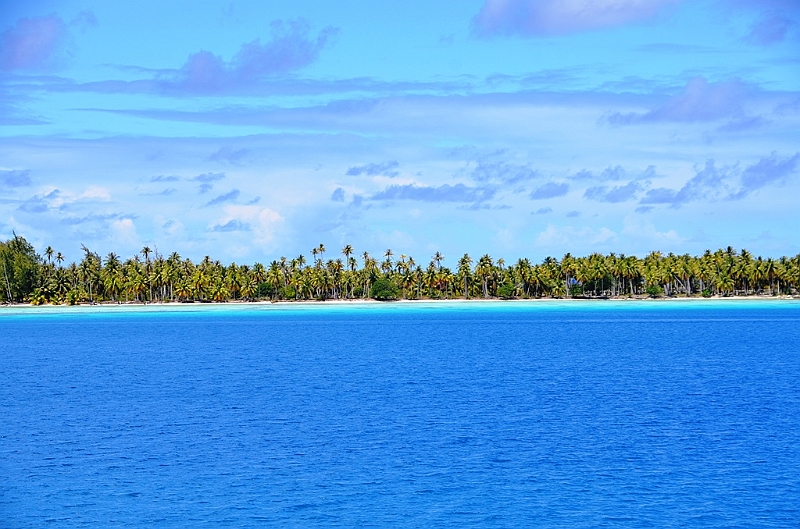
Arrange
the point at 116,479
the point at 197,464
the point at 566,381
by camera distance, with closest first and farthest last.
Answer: the point at 116,479 < the point at 197,464 < the point at 566,381

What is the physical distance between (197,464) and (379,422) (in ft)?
37.0

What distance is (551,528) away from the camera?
87.9 ft

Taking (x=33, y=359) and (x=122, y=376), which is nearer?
(x=122, y=376)

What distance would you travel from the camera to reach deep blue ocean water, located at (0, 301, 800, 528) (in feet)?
94.2

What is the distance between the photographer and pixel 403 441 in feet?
127

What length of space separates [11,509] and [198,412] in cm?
1892

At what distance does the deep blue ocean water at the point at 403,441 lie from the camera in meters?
28.7

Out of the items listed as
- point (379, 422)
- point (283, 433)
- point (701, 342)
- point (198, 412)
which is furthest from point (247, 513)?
point (701, 342)

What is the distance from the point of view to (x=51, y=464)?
34625mm

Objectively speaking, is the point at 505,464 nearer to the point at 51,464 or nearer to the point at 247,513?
the point at 247,513

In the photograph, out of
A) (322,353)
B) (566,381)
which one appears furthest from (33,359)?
(566,381)

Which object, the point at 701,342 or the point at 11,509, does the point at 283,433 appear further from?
the point at 701,342

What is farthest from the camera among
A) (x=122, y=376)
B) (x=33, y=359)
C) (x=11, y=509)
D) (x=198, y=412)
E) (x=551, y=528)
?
(x=33, y=359)

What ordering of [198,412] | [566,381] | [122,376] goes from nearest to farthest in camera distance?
1. [198,412]
2. [566,381]
3. [122,376]
